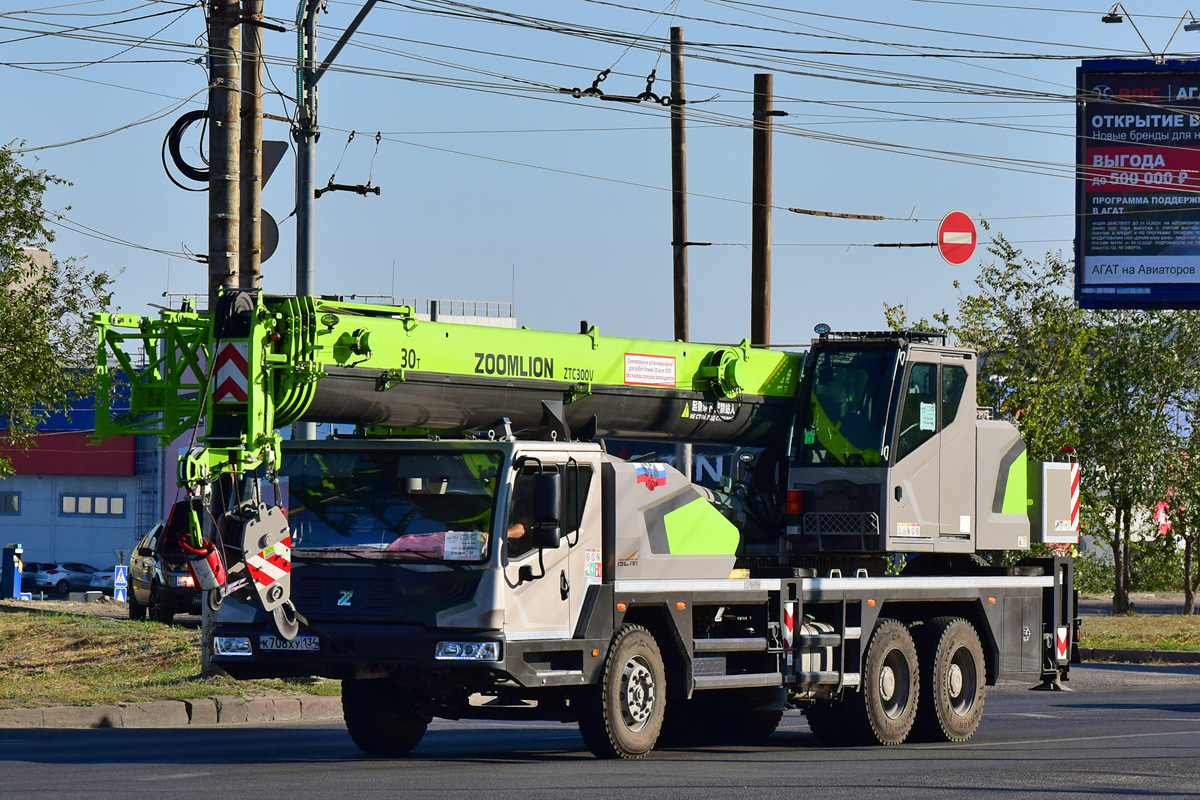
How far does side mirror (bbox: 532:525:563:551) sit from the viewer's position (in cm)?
1195

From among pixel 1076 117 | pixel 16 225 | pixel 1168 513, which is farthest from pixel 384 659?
pixel 1168 513

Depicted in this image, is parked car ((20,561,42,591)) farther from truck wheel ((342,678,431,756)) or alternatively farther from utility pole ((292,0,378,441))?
truck wheel ((342,678,431,756))

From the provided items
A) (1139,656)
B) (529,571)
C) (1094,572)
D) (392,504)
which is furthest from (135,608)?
(1094,572)

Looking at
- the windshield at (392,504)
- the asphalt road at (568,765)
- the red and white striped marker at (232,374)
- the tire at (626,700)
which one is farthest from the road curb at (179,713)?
the red and white striped marker at (232,374)

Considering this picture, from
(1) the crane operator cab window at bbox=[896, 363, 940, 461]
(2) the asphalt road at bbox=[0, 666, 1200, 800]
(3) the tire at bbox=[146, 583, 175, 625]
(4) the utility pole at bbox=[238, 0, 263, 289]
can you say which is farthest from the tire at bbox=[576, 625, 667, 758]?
(3) the tire at bbox=[146, 583, 175, 625]

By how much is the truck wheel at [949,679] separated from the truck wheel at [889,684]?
0.43ft

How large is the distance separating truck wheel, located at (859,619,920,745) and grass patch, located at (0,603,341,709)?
245 inches

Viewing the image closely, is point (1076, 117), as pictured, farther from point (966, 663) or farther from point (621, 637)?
point (621, 637)

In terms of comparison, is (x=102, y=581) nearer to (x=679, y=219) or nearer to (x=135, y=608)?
(x=135, y=608)

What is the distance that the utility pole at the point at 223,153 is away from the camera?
1677 centimetres

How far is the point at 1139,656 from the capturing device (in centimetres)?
2678

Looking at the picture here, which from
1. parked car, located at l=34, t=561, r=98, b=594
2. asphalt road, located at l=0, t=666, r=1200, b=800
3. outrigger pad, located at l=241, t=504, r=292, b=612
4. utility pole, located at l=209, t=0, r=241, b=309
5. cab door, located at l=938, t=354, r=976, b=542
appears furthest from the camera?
parked car, located at l=34, t=561, r=98, b=594

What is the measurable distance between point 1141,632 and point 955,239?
9228mm

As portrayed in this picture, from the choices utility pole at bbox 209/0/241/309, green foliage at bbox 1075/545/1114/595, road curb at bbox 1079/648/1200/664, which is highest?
utility pole at bbox 209/0/241/309
